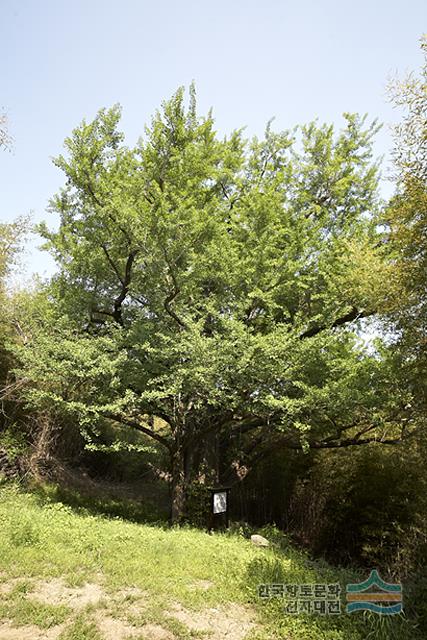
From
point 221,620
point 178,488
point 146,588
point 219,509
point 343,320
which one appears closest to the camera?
point 221,620

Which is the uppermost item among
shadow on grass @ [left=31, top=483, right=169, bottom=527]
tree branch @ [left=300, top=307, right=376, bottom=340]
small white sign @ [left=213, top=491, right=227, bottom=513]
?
tree branch @ [left=300, top=307, right=376, bottom=340]

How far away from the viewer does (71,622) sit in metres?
3.84

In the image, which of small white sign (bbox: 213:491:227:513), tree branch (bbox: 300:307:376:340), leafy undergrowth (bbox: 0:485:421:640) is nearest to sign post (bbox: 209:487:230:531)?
small white sign (bbox: 213:491:227:513)

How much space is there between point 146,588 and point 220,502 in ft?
12.3

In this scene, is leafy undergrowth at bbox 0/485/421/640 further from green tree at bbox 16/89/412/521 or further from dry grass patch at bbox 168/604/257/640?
green tree at bbox 16/89/412/521

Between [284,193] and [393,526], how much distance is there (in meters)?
8.30

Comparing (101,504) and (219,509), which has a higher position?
(219,509)

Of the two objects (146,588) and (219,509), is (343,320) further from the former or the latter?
(146,588)

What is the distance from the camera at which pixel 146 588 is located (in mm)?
4629

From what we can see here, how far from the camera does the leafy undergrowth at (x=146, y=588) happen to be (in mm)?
3846

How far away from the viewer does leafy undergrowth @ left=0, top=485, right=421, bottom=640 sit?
12.6ft

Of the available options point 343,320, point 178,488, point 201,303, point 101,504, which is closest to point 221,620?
point 178,488

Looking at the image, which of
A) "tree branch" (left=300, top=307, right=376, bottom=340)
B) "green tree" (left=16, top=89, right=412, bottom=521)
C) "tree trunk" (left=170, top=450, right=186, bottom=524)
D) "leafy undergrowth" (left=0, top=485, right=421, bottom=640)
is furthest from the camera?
"tree branch" (left=300, top=307, right=376, bottom=340)

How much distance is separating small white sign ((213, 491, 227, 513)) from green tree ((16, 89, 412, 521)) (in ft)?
3.44
